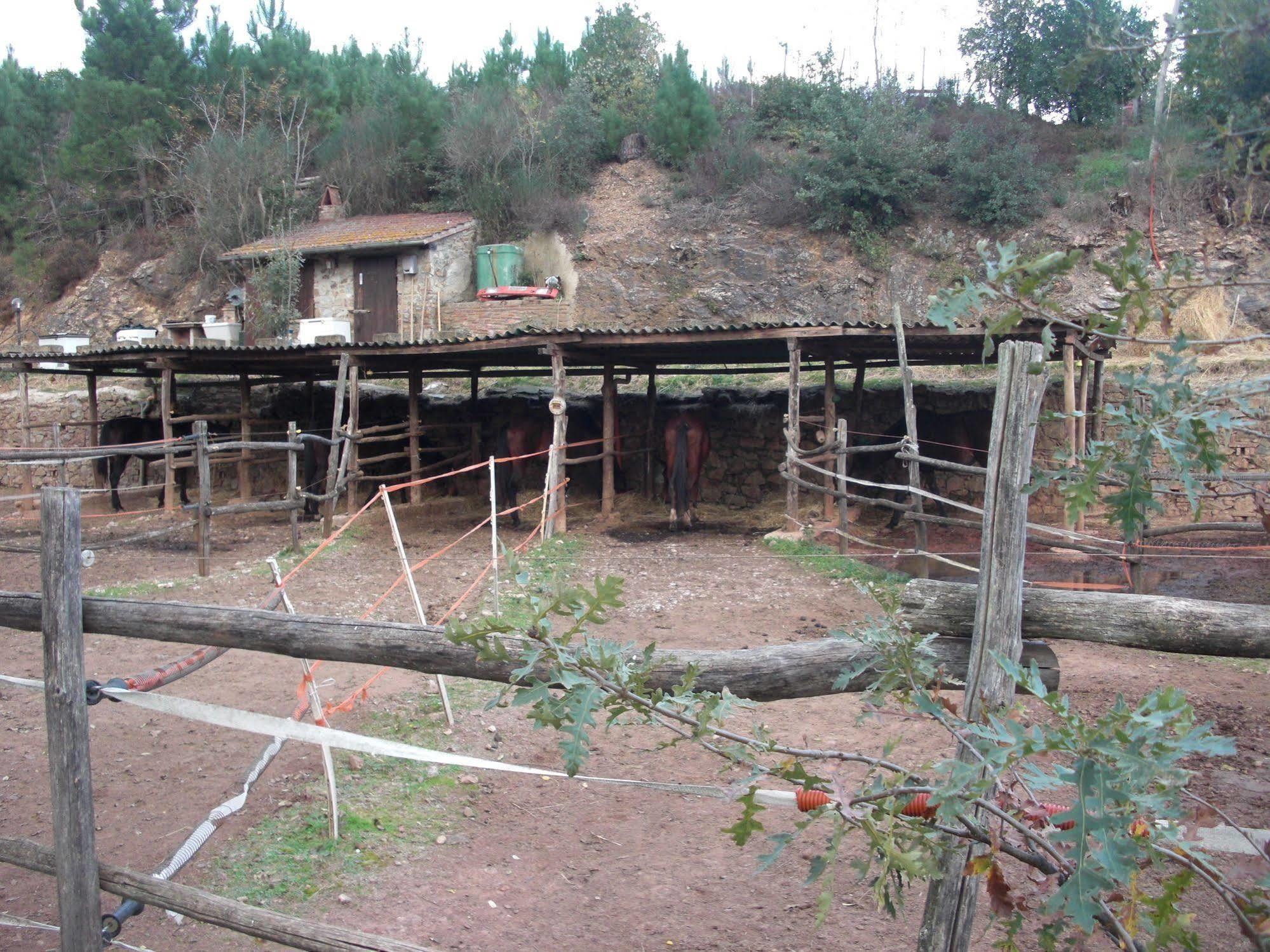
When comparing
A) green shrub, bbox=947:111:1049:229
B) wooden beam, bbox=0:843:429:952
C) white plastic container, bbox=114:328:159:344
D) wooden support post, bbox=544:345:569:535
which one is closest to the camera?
wooden beam, bbox=0:843:429:952

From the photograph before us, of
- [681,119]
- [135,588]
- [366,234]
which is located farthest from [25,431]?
[681,119]

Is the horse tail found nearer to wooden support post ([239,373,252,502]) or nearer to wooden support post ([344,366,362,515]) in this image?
wooden support post ([344,366,362,515])

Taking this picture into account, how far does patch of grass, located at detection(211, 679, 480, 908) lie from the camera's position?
335 centimetres

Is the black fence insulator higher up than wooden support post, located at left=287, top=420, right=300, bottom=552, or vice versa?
the black fence insulator

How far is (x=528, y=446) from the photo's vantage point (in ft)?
43.5

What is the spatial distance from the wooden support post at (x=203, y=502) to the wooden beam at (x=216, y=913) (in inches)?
238

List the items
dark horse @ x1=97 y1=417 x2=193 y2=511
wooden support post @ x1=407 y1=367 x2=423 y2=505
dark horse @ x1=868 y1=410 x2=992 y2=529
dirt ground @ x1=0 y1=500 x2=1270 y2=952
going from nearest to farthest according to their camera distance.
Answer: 1. dirt ground @ x1=0 y1=500 x2=1270 y2=952
2. dark horse @ x1=868 y1=410 x2=992 y2=529
3. wooden support post @ x1=407 y1=367 x2=423 y2=505
4. dark horse @ x1=97 y1=417 x2=193 y2=511

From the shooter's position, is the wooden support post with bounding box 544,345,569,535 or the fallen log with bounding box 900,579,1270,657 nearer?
the fallen log with bounding box 900,579,1270,657

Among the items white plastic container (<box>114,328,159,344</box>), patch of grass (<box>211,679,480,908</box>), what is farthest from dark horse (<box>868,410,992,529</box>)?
white plastic container (<box>114,328,159,344</box>)

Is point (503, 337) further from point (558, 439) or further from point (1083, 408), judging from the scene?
point (1083, 408)

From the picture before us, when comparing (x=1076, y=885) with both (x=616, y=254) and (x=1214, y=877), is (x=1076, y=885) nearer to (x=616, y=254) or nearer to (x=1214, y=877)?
(x=1214, y=877)

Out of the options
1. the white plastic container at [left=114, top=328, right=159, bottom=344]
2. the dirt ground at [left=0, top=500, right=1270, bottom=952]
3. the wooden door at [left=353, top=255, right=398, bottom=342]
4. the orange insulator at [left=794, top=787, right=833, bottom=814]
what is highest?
the wooden door at [left=353, top=255, right=398, bottom=342]

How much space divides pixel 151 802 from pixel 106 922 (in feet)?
5.10

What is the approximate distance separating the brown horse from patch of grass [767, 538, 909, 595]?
5.42 ft
